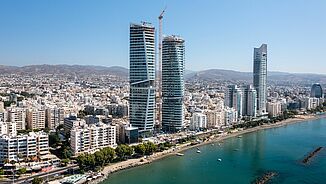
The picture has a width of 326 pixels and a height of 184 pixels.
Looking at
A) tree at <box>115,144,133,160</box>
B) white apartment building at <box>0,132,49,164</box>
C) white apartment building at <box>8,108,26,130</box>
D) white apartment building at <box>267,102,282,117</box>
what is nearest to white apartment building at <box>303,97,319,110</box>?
white apartment building at <box>267,102,282,117</box>

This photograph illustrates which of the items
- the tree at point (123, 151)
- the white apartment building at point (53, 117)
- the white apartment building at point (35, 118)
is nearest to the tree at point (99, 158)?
the tree at point (123, 151)

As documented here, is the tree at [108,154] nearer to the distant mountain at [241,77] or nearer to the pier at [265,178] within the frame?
the pier at [265,178]

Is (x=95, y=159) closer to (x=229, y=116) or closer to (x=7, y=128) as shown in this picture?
(x=7, y=128)

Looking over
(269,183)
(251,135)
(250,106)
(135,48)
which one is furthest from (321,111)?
(269,183)

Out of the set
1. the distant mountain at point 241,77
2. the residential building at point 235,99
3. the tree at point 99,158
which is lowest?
the tree at point 99,158

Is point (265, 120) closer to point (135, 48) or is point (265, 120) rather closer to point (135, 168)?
point (135, 48)

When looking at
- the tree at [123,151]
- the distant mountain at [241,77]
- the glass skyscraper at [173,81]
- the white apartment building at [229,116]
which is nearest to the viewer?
the tree at [123,151]
